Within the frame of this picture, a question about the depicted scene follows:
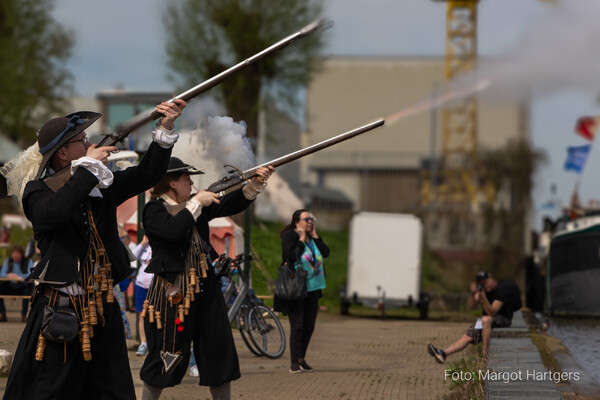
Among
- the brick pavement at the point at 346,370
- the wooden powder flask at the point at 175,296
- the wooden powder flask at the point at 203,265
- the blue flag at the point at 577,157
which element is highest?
the blue flag at the point at 577,157

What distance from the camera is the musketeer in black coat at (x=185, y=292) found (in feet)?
21.7

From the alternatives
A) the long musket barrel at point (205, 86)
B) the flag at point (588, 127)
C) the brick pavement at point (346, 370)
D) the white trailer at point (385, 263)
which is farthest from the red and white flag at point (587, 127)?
the long musket barrel at point (205, 86)

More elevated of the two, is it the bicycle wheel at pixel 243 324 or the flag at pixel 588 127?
the flag at pixel 588 127

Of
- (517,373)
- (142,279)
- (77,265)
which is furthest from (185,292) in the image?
(142,279)

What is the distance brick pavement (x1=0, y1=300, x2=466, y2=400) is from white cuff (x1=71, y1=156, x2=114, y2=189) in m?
4.11

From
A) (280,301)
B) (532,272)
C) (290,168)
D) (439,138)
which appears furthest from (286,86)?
(439,138)

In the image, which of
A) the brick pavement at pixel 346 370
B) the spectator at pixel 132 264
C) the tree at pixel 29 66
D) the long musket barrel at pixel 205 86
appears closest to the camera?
the long musket barrel at pixel 205 86

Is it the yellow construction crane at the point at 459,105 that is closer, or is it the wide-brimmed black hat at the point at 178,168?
the wide-brimmed black hat at the point at 178,168

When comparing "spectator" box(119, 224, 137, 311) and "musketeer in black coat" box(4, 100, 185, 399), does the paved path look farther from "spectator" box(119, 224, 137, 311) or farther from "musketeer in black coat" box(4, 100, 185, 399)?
"spectator" box(119, 224, 137, 311)

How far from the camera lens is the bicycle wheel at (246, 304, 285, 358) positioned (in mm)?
11555

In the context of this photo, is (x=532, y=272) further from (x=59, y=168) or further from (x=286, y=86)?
(x=59, y=168)

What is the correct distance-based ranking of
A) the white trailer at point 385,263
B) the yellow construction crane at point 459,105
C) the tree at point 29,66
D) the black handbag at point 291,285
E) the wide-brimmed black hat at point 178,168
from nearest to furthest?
1. the wide-brimmed black hat at point 178,168
2. the black handbag at point 291,285
3. the white trailer at point 385,263
4. the tree at point 29,66
5. the yellow construction crane at point 459,105

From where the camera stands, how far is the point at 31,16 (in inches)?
1580

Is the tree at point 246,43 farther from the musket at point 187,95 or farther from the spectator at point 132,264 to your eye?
the musket at point 187,95
